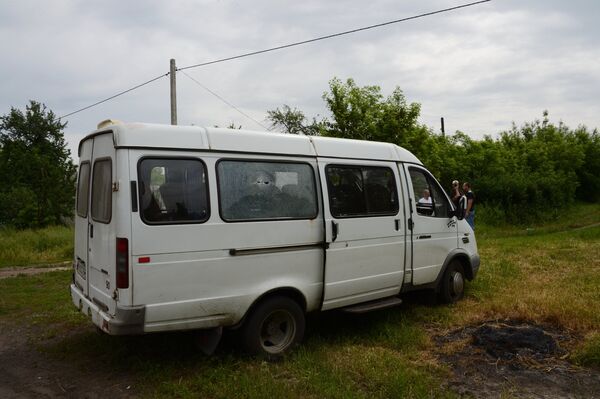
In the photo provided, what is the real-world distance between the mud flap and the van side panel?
6.1 inches

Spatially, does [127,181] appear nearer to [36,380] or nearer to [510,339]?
[36,380]

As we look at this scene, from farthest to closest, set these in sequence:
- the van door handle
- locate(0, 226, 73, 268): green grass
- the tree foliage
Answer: the tree foliage, locate(0, 226, 73, 268): green grass, the van door handle

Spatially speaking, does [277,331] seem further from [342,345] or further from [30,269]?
[30,269]

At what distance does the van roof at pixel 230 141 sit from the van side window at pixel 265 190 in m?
0.15

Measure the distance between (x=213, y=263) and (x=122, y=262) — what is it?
785mm

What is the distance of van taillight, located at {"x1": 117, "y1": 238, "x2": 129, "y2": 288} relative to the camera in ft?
13.9

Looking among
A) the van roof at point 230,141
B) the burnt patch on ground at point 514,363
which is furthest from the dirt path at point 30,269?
the burnt patch on ground at point 514,363

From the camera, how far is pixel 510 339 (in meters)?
5.28

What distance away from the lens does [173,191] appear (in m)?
4.52

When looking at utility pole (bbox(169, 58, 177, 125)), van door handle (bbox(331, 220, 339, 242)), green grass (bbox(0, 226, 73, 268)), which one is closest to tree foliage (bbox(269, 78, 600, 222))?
utility pole (bbox(169, 58, 177, 125))

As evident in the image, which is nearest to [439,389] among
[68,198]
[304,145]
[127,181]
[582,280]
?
[304,145]

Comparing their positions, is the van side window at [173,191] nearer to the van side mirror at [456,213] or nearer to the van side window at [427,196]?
the van side window at [427,196]

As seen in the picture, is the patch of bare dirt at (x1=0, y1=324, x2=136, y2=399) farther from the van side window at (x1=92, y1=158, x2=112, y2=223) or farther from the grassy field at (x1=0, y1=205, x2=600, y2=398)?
the van side window at (x1=92, y1=158, x2=112, y2=223)

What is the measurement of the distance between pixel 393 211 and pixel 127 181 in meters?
3.18
